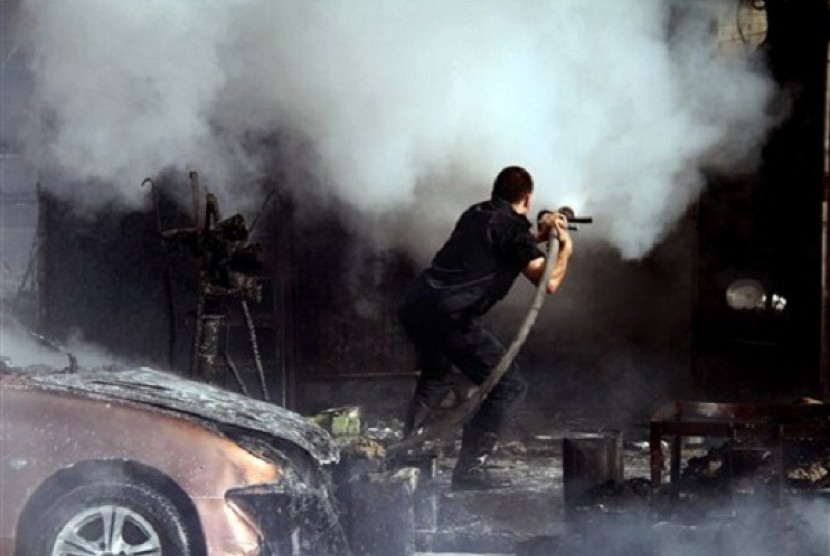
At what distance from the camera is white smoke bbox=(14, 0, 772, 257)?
30.2ft

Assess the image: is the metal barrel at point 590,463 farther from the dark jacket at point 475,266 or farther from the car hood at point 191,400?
the car hood at point 191,400

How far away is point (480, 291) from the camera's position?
704 cm

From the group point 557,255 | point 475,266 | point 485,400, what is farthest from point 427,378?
point 557,255

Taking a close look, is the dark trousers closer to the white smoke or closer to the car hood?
the car hood

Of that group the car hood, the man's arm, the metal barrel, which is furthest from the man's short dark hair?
the car hood

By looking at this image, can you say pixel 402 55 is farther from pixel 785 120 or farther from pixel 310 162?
pixel 785 120

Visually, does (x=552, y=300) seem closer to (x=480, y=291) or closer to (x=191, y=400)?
(x=480, y=291)

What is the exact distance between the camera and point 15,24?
463 inches

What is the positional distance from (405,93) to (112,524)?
218 inches

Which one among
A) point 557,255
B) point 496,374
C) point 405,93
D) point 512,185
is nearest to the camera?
point 496,374

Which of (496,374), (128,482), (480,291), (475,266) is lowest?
(128,482)

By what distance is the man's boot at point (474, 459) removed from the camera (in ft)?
23.3

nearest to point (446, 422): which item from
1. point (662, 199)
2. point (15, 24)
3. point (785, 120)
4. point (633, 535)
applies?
point (633, 535)

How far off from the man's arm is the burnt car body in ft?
8.84
